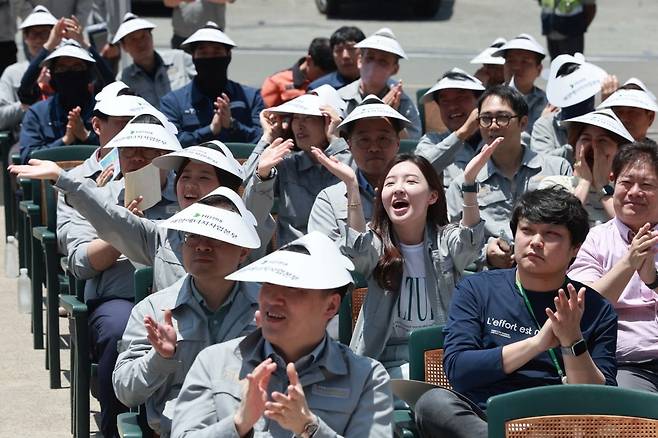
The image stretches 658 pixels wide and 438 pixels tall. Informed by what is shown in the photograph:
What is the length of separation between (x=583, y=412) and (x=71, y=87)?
19.7 feet

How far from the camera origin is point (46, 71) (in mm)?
10422

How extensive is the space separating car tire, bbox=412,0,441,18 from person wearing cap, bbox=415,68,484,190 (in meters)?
13.9

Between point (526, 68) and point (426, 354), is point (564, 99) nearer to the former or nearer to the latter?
point (526, 68)

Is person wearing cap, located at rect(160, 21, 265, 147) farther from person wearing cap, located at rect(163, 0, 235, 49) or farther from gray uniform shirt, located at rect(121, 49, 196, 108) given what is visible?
person wearing cap, located at rect(163, 0, 235, 49)

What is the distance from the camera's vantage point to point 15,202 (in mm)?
9969

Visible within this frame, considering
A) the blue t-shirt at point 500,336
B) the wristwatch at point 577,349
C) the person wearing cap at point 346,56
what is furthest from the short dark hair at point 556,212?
the person wearing cap at point 346,56

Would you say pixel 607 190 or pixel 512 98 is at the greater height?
pixel 512 98

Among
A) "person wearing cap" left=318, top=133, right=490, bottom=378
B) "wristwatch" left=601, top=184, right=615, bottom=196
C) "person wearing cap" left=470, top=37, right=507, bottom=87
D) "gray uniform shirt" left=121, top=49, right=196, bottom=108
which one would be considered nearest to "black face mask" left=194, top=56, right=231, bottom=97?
"gray uniform shirt" left=121, top=49, right=196, bottom=108

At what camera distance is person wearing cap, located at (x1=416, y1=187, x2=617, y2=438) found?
488cm

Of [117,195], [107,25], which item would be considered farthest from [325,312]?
[107,25]

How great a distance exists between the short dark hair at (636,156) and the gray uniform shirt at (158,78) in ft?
17.0

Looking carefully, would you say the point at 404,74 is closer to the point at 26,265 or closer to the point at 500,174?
the point at 26,265

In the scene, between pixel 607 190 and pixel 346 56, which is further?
pixel 346 56

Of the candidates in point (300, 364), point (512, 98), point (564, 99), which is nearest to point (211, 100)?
point (564, 99)
